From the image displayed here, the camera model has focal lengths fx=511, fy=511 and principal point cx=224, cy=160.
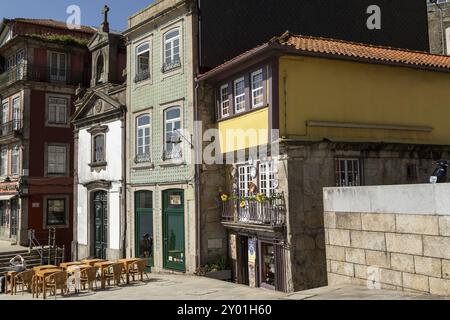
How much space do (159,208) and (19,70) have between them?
17255 millimetres

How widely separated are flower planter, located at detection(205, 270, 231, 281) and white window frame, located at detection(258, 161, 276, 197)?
3.26 metres

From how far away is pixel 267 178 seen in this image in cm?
1480

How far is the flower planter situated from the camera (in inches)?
648

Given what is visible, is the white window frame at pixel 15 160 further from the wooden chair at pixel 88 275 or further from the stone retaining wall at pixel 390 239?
the stone retaining wall at pixel 390 239

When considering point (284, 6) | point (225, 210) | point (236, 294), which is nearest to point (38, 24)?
point (284, 6)

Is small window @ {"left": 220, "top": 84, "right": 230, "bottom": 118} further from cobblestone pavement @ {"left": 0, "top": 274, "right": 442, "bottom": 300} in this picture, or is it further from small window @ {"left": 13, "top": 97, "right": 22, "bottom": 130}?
small window @ {"left": 13, "top": 97, "right": 22, "bottom": 130}

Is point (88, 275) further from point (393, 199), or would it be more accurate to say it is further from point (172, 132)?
point (393, 199)

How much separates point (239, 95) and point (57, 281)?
25.2 feet

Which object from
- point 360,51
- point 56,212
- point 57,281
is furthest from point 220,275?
point 56,212

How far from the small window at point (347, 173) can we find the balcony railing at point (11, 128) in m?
21.3

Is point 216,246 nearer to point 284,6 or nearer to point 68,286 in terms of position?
point 68,286

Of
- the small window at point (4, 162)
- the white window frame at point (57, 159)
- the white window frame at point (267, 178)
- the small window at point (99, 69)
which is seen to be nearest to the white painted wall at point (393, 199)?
the white window frame at point (267, 178)
